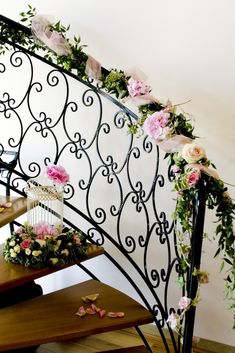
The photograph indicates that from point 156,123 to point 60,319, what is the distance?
1.07 metres

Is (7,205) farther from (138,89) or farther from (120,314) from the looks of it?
(138,89)

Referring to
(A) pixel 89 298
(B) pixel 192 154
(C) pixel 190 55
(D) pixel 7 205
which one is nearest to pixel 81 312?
(A) pixel 89 298

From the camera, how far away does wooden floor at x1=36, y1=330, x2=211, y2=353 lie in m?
2.68

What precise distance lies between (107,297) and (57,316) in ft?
1.12

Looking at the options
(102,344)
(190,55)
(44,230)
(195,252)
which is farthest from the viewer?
(102,344)

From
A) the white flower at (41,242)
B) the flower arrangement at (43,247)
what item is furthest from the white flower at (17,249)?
the white flower at (41,242)

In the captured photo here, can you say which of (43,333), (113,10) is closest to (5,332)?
(43,333)

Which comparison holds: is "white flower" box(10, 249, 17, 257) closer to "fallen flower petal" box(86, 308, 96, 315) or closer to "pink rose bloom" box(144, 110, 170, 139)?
"fallen flower petal" box(86, 308, 96, 315)

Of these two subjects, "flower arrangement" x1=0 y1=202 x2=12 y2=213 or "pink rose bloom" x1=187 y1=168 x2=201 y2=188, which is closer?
"pink rose bloom" x1=187 y1=168 x2=201 y2=188

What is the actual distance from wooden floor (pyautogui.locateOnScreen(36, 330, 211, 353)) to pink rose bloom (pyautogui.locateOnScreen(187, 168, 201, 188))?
A: 57.8 inches

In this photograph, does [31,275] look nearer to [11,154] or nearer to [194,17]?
[11,154]

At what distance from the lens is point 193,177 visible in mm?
1731

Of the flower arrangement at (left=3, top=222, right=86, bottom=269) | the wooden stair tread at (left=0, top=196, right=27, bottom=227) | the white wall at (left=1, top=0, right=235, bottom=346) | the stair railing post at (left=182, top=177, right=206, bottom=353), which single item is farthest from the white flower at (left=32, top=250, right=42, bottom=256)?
the white wall at (left=1, top=0, right=235, bottom=346)

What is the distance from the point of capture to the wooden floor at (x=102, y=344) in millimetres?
2684
